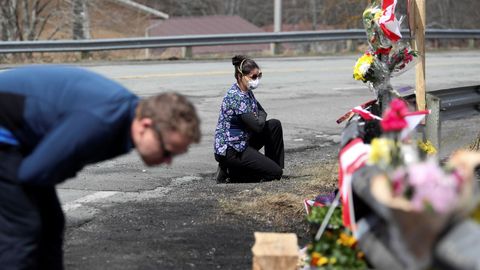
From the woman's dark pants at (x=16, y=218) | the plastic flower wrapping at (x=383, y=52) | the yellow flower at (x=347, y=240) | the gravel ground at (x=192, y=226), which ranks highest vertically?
the plastic flower wrapping at (x=383, y=52)

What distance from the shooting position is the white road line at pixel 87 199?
6445 mm

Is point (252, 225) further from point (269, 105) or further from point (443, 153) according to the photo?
point (269, 105)

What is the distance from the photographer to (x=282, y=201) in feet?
21.1

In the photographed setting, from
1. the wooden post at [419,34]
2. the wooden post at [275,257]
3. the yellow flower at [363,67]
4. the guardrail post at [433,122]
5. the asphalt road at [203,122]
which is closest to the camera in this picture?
the wooden post at [275,257]

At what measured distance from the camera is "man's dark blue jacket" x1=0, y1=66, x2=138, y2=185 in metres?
3.27

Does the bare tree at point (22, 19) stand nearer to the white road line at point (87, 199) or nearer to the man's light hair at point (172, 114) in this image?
the white road line at point (87, 199)

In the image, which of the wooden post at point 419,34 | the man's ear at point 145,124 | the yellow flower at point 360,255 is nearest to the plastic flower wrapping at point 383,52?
the wooden post at point 419,34

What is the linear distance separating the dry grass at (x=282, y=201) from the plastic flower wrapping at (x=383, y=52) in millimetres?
1105

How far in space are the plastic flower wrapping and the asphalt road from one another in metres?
0.75

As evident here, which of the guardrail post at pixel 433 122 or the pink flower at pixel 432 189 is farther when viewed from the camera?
the guardrail post at pixel 433 122

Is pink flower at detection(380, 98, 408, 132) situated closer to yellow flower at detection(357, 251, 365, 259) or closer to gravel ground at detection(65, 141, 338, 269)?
yellow flower at detection(357, 251, 365, 259)

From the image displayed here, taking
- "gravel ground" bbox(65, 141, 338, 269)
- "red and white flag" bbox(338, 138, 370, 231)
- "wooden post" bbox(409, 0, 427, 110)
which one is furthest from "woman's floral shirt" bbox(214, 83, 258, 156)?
"red and white flag" bbox(338, 138, 370, 231)

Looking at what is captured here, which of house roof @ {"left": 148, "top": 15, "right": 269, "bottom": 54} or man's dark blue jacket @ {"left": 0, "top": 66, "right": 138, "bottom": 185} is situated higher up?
man's dark blue jacket @ {"left": 0, "top": 66, "right": 138, "bottom": 185}

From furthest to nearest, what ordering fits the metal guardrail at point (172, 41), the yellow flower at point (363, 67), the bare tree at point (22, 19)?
the bare tree at point (22, 19)
the metal guardrail at point (172, 41)
the yellow flower at point (363, 67)
